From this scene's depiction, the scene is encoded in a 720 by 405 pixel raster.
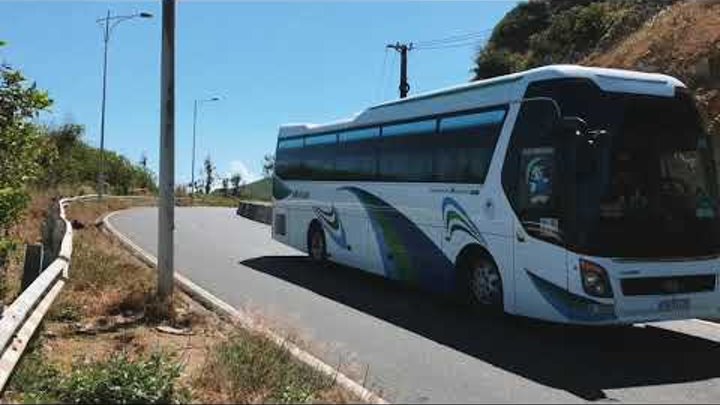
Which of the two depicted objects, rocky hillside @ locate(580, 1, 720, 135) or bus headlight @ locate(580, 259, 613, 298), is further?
rocky hillside @ locate(580, 1, 720, 135)

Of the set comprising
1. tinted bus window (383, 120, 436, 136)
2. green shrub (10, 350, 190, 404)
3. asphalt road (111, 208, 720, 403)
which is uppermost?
tinted bus window (383, 120, 436, 136)

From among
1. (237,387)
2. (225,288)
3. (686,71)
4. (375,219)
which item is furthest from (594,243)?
(686,71)

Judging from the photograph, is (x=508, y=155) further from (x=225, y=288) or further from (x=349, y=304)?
(x=225, y=288)

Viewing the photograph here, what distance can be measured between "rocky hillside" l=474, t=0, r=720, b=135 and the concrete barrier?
1484 centimetres

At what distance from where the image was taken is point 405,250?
45.6 ft

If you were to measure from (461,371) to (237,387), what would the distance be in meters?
2.54

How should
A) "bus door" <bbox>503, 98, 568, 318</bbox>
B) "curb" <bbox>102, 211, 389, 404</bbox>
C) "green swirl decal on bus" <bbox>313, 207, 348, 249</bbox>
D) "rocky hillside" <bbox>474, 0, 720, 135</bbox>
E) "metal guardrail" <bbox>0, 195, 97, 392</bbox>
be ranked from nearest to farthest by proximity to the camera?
"metal guardrail" <bbox>0, 195, 97, 392</bbox>
"curb" <bbox>102, 211, 389, 404</bbox>
"bus door" <bbox>503, 98, 568, 318</bbox>
"green swirl decal on bus" <bbox>313, 207, 348, 249</bbox>
"rocky hillside" <bbox>474, 0, 720, 135</bbox>

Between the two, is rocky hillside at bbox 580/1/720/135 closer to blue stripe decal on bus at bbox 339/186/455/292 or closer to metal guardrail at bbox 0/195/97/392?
blue stripe decal on bus at bbox 339/186/455/292

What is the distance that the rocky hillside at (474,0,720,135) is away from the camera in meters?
22.9

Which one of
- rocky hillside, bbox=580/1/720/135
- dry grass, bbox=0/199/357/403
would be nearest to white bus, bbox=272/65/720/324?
dry grass, bbox=0/199/357/403

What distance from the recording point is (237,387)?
7.09 m

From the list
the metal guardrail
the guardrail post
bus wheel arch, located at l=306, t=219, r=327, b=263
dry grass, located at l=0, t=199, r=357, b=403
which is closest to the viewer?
the metal guardrail

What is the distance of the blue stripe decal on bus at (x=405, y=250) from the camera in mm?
12805

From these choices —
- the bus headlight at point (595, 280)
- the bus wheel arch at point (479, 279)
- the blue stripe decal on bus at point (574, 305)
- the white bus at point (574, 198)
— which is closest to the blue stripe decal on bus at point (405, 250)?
the white bus at point (574, 198)
